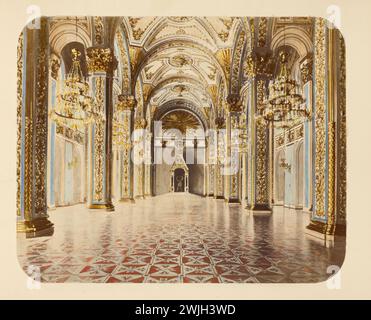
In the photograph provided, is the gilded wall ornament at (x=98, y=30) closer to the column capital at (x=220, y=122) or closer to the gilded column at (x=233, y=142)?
the gilded column at (x=233, y=142)

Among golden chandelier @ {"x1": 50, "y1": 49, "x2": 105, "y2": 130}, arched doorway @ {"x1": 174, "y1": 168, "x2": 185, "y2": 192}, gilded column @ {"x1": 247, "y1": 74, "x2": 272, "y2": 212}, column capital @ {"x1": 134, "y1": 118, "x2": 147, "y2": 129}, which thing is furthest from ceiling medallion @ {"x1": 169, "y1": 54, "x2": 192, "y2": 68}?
arched doorway @ {"x1": 174, "y1": 168, "x2": 185, "y2": 192}

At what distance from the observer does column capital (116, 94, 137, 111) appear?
46.1 ft

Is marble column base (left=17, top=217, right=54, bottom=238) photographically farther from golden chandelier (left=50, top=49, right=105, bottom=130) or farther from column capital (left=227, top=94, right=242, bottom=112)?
column capital (left=227, top=94, right=242, bottom=112)

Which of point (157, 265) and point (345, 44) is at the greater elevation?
point (345, 44)

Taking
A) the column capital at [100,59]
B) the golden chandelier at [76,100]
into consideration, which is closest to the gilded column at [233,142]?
the column capital at [100,59]

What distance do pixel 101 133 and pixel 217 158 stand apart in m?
8.48

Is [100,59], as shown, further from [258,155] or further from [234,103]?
[234,103]

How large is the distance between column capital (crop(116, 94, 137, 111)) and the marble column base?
9.57 metres

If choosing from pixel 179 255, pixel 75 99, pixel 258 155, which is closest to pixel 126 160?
pixel 75 99

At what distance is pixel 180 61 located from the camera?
1680 centimetres
